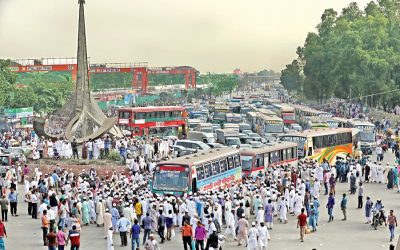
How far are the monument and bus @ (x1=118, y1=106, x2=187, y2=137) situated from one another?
11349 mm

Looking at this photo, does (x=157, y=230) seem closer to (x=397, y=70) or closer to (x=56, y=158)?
(x=56, y=158)

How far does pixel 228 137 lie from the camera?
4747 cm

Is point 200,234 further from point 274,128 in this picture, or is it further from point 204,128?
point 274,128

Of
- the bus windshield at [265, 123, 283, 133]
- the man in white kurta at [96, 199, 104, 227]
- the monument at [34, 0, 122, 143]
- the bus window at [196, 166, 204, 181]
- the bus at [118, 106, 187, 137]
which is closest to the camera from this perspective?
the man in white kurta at [96, 199, 104, 227]

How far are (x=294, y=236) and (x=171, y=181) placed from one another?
15.6 feet

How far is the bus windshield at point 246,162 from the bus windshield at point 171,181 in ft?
23.5

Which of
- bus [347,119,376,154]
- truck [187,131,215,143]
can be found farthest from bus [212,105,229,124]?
truck [187,131,215,143]

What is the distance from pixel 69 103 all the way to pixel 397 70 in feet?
129

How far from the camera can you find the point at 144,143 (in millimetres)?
39781

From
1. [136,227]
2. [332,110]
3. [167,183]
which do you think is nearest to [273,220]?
[167,183]

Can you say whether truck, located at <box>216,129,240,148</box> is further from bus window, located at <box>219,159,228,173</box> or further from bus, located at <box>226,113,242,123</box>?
bus window, located at <box>219,159,228,173</box>

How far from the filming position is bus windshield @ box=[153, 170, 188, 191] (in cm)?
2684

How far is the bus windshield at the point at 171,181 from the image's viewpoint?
26.8 m

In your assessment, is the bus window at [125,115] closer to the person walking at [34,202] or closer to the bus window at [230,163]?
the bus window at [230,163]
